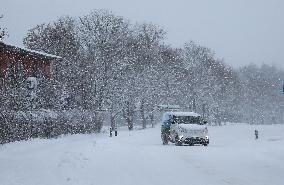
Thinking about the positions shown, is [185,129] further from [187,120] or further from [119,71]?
[119,71]

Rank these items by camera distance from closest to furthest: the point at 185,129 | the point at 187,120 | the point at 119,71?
the point at 185,129 → the point at 187,120 → the point at 119,71

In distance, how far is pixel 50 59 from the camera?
5219 cm

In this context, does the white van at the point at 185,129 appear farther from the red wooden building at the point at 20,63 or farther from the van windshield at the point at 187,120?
the red wooden building at the point at 20,63

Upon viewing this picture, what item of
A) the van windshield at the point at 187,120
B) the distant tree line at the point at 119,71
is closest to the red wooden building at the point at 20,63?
the distant tree line at the point at 119,71

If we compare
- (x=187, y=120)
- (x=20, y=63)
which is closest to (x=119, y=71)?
(x=20, y=63)

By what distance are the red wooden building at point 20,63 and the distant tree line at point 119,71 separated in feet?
5.63

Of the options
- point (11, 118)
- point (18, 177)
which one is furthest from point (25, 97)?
point (18, 177)

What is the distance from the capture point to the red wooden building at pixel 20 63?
1448 inches

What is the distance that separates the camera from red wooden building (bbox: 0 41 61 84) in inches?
1448

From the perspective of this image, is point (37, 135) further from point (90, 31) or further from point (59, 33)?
point (59, 33)

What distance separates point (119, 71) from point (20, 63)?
70.5 ft

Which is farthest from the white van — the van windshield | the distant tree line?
the distant tree line

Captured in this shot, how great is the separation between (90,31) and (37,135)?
101 ft

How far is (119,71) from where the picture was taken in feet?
194
